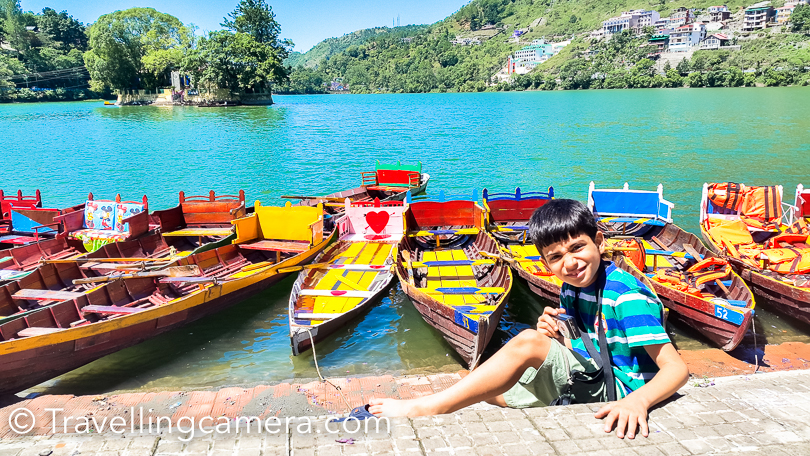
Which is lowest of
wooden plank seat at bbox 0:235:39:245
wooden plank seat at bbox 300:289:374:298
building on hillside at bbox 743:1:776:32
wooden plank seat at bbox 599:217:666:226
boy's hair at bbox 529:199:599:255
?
wooden plank seat at bbox 300:289:374:298

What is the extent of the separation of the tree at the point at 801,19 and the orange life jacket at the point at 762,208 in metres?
173

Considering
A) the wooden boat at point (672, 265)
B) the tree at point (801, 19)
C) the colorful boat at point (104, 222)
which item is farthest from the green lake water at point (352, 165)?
the tree at point (801, 19)

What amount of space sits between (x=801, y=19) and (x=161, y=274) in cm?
19252

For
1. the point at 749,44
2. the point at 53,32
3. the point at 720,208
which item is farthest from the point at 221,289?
the point at 749,44

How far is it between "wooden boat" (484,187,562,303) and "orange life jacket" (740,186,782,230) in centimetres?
532

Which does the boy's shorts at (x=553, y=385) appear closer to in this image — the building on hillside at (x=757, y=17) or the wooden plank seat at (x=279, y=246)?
the wooden plank seat at (x=279, y=246)

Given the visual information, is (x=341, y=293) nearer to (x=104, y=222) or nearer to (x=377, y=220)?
(x=377, y=220)

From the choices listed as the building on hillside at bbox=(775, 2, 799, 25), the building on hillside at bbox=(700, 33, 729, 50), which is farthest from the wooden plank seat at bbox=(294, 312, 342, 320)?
the building on hillside at bbox=(775, 2, 799, 25)

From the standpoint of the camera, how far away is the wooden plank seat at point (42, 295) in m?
→ 9.11

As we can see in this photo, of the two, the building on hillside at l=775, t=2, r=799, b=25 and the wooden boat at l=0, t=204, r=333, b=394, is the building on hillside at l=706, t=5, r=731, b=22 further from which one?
the wooden boat at l=0, t=204, r=333, b=394

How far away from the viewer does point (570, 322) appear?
3.48m

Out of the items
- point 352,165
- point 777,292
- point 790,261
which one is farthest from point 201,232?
point 352,165

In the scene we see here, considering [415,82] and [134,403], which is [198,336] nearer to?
[134,403]

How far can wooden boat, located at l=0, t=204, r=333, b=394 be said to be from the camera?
766 centimetres
